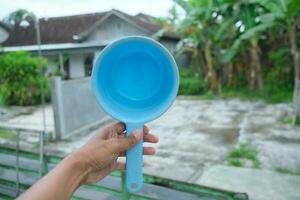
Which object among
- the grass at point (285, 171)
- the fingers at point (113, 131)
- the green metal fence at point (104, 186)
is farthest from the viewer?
the grass at point (285, 171)

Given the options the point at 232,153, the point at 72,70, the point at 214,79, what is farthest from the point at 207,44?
the point at 72,70

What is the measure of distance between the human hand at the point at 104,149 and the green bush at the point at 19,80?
10.6 m

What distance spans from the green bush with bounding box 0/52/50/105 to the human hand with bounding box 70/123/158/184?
10599mm

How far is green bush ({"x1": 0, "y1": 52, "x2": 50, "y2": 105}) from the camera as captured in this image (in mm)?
11234

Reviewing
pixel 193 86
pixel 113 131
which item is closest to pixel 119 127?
pixel 113 131

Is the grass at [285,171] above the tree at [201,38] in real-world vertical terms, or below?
below

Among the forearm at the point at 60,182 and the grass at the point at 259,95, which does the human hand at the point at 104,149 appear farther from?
the grass at the point at 259,95

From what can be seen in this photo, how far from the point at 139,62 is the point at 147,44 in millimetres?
74

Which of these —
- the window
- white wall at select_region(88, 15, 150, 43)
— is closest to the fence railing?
white wall at select_region(88, 15, 150, 43)

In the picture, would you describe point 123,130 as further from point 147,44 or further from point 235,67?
point 235,67

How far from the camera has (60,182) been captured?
0.98 metres

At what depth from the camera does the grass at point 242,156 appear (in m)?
4.92

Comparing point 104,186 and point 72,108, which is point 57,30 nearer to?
point 72,108

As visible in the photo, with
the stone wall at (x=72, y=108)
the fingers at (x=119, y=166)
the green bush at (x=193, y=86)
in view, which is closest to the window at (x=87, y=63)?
the green bush at (x=193, y=86)
